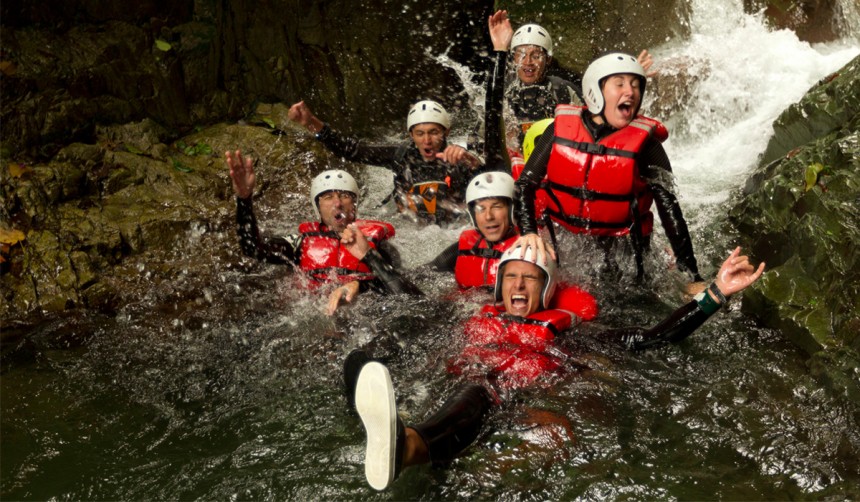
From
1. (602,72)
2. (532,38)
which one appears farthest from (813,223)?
(532,38)

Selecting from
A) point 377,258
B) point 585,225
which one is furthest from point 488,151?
point 377,258

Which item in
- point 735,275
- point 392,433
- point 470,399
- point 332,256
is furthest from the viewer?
point 332,256

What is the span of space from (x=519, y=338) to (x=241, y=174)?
100 inches

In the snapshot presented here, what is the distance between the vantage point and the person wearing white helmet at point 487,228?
577cm

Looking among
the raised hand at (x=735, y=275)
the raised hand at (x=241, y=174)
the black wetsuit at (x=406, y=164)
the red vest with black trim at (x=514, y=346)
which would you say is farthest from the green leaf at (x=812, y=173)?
the raised hand at (x=241, y=174)

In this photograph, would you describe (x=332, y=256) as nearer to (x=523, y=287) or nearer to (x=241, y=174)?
(x=241, y=174)

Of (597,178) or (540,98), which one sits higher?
(540,98)

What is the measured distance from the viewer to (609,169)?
566 cm

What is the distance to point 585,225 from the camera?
5961mm

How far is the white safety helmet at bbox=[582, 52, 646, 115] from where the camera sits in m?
5.34

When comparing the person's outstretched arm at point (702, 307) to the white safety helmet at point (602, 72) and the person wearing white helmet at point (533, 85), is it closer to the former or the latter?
the white safety helmet at point (602, 72)

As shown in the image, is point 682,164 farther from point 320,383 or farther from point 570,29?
point 320,383

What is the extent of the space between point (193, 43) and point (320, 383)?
5112 mm

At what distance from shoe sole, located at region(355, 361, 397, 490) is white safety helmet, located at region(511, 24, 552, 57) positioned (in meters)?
4.86
